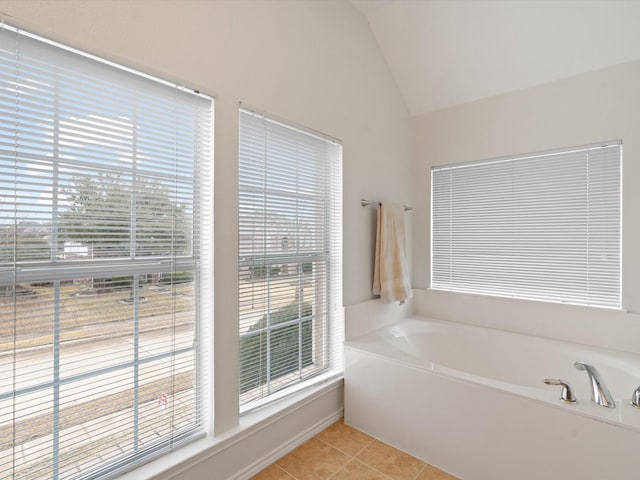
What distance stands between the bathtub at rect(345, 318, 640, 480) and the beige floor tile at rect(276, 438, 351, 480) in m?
0.30

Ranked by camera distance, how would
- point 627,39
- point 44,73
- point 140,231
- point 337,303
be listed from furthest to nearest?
point 337,303
point 627,39
point 140,231
point 44,73

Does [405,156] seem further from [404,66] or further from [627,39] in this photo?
[627,39]

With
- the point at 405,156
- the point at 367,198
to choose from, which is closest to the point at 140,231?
the point at 367,198

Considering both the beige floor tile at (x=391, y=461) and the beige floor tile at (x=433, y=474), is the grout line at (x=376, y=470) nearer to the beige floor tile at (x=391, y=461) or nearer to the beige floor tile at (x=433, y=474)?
the beige floor tile at (x=391, y=461)

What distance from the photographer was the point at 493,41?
8.00ft

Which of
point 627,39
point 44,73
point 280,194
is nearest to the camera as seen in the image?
point 44,73

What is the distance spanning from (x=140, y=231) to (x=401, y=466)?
1.82 meters

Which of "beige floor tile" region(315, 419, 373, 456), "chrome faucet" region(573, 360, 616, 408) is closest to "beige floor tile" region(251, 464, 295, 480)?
"beige floor tile" region(315, 419, 373, 456)

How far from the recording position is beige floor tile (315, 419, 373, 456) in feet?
6.50

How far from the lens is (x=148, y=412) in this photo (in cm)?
143

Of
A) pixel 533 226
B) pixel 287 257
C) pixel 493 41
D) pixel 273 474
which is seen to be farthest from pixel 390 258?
pixel 493 41

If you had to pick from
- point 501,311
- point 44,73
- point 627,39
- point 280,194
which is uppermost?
point 627,39

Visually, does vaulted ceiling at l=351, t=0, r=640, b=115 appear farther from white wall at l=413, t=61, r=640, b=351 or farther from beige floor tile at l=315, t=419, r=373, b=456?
beige floor tile at l=315, t=419, r=373, b=456

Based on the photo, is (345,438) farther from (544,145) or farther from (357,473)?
(544,145)
